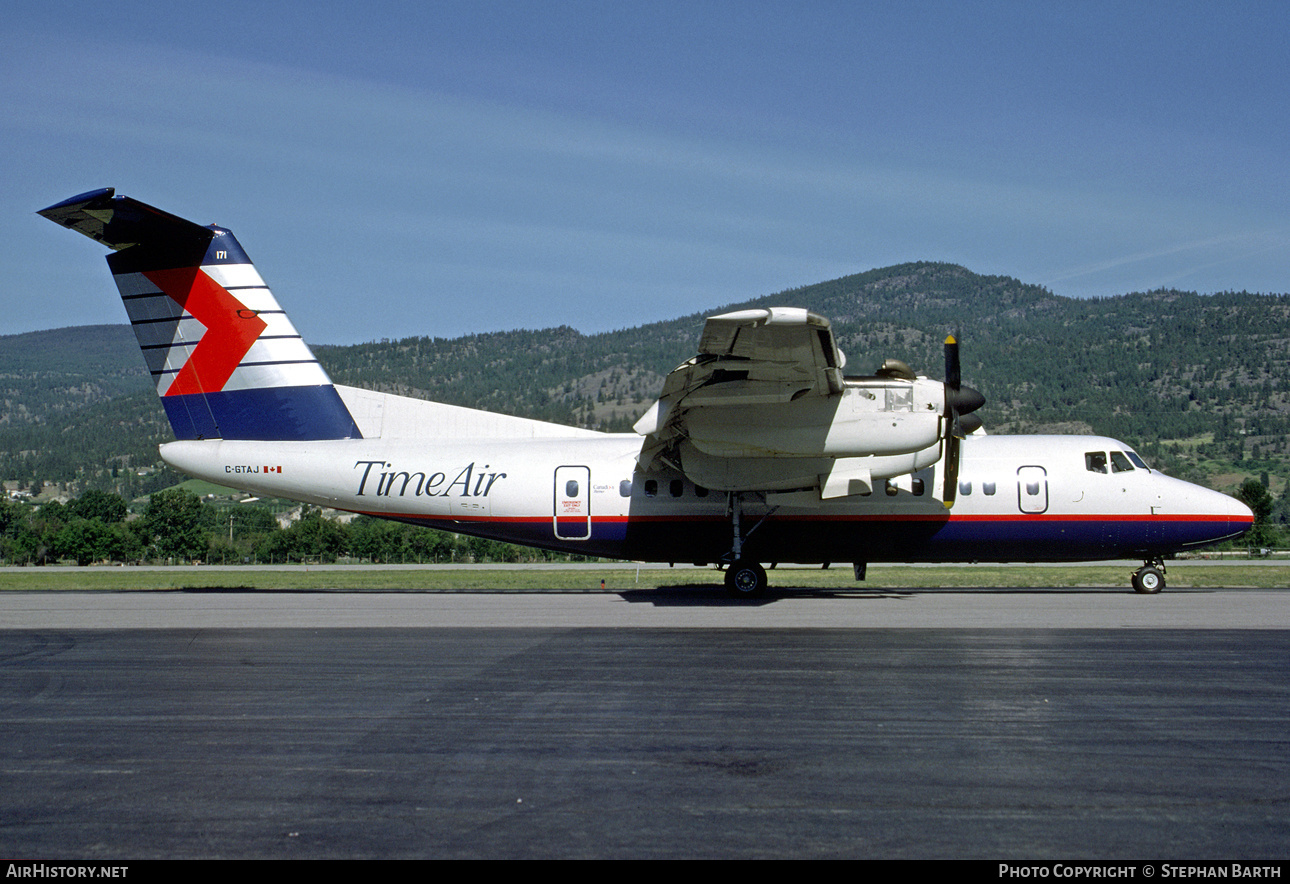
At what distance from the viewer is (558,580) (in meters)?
27.7

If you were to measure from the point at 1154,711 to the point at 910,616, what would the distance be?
282 inches

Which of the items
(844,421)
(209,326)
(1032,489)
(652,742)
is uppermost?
(209,326)

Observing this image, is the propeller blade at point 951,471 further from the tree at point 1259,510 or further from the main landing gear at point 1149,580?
the tree at point 1259,510

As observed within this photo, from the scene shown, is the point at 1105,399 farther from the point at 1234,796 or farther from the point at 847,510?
the point at 1234,796

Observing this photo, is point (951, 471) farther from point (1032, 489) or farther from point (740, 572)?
point (740, 572)

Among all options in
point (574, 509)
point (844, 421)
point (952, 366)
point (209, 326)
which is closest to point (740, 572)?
point (574, 509)

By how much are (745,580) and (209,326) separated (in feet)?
38.7

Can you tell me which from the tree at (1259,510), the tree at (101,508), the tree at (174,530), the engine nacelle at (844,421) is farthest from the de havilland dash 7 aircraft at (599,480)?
the tree at (101,508)

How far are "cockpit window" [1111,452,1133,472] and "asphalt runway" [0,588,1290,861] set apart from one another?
6085mm

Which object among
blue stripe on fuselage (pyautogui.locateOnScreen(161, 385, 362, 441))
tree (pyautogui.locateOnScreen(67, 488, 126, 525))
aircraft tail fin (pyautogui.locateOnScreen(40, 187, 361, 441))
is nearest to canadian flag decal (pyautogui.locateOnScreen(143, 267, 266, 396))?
aircraft tail fin (pyautogui.locateOnScreen(40, 187, 361, 441))

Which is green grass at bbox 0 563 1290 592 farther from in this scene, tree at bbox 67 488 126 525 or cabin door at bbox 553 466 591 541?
tree at bbox 67 488 126 525

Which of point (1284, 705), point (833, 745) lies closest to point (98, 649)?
point (833, 745)

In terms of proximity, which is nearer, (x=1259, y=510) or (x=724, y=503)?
(x=724, y=503)

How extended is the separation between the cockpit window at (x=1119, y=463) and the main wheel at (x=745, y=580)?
749cm
